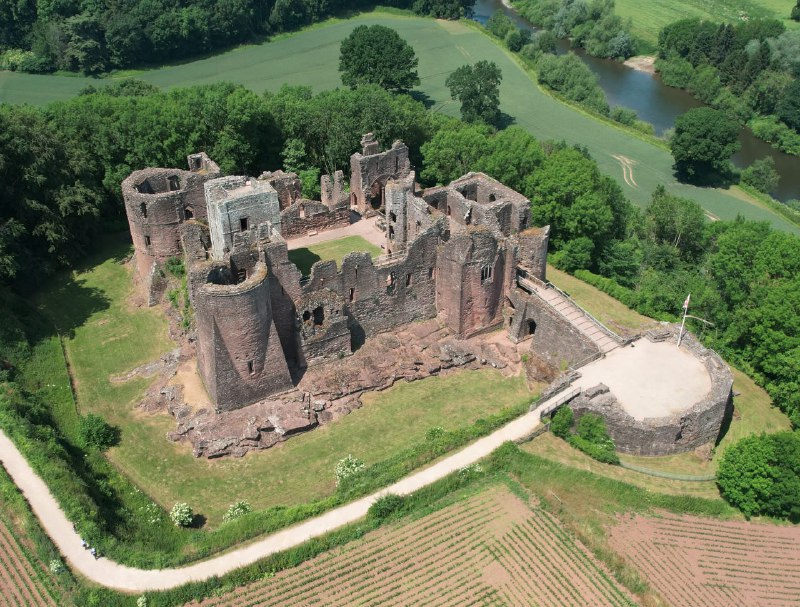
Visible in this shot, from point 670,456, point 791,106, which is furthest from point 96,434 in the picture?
point 791,106

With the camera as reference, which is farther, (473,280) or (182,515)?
(473,280)

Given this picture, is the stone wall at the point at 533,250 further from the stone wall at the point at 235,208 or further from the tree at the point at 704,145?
the tree at the point at 704,145

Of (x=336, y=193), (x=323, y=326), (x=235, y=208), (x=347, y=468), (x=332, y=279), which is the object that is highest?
(x=235, y=208)

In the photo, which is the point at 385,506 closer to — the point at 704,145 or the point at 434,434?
the point at 434,434

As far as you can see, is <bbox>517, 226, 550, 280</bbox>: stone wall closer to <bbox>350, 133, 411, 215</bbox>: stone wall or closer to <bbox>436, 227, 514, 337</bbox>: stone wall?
<bbox>436, 227, 514, 337</bbox>: stone wall

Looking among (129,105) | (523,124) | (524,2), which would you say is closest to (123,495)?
(129,105)

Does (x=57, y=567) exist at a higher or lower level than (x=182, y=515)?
higher

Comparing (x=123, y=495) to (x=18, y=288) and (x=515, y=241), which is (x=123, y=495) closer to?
(x=18, y=288)
